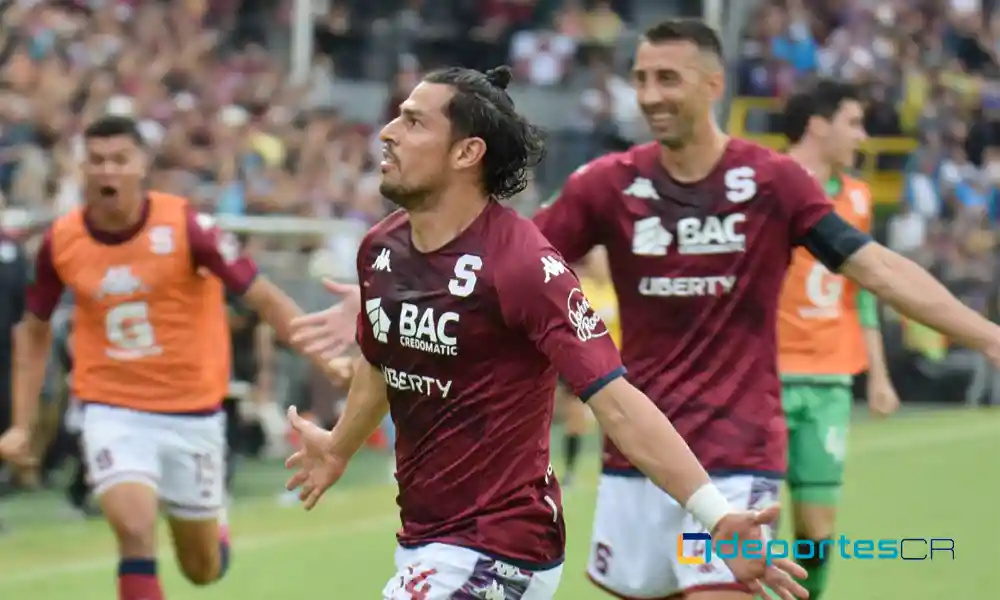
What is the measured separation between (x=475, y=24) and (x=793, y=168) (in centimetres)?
2222

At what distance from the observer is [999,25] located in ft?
96.9

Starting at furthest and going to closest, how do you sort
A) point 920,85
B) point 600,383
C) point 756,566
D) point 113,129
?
point 920,85 → point 113,129 → point 600,383 → point 756,566

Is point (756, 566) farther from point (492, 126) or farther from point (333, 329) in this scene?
point (333, 329)

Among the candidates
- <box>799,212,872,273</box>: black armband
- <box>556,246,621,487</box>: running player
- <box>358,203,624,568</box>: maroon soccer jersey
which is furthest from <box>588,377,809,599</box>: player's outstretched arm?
<box>556,246,621,487</box>: running player

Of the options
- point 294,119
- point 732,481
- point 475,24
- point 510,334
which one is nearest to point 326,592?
point 732,481

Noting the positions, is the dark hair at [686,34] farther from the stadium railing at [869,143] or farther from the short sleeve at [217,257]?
the stadium railing at [869,143]

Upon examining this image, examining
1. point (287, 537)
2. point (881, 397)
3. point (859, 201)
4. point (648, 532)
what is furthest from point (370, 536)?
point (648, 532)

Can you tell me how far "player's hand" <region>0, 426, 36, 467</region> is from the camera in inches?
342

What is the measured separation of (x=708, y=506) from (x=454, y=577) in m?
0.89

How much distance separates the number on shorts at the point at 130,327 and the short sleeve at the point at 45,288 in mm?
290

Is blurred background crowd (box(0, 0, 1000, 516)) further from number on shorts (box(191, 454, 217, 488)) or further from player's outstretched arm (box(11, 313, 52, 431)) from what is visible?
number on shorts (box(191, 454, 217, 488))

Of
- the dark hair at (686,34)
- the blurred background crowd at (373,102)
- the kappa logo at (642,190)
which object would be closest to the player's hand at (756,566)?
the kappa logo at (642,190)

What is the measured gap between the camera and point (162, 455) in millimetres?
9352

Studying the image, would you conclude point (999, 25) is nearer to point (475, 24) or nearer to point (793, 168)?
point (475, 24)
